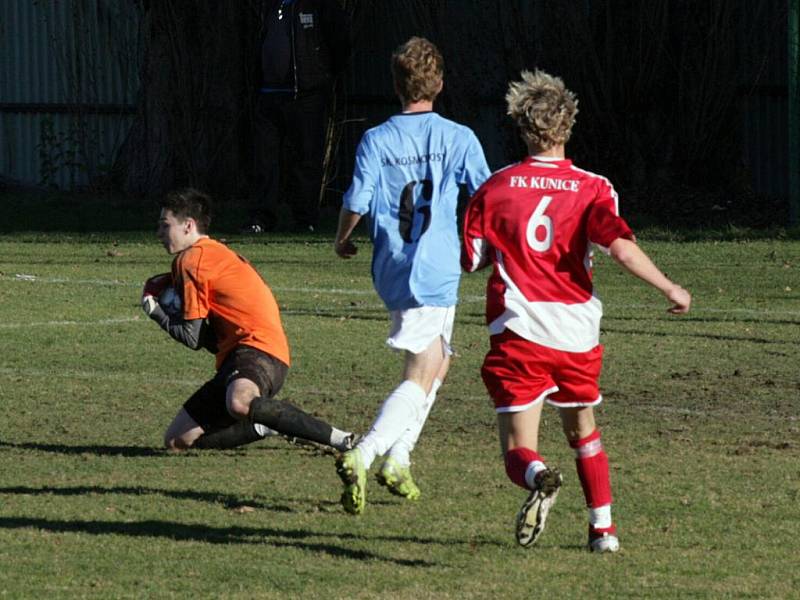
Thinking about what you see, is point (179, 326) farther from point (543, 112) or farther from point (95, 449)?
point (543, 112)

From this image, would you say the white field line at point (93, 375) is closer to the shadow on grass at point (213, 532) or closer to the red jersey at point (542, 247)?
the shadow on grass at point (213, 532)

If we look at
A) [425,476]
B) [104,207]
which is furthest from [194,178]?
[425,476]

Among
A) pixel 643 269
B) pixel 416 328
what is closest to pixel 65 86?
pixel 416 328

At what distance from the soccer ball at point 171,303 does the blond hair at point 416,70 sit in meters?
1.37

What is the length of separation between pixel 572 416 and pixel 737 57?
16001 mm

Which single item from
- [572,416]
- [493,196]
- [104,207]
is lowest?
[104,207]

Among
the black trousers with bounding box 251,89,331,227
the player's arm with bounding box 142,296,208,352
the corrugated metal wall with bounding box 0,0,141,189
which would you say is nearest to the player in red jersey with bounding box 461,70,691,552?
the player's arm with bounding box 142,296,208,352

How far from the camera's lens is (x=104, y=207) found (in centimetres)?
2139

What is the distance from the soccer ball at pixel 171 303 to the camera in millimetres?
7609

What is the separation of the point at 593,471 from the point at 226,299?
2.27 m

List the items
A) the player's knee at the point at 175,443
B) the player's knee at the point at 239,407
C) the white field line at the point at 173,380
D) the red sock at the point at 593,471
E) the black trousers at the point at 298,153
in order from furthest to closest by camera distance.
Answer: the black trousers at the point at 298,153, the white field line at the point at 173,380, the player's knee at the point at 175,443, the player's knee at the point at 239,407, the red sock at the point at 593,471

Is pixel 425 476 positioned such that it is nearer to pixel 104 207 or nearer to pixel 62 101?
pixel 104 207

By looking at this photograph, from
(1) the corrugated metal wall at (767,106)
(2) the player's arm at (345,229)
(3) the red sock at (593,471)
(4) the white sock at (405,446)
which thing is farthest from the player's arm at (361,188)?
(1) the corrugated metal wall at (767,106)

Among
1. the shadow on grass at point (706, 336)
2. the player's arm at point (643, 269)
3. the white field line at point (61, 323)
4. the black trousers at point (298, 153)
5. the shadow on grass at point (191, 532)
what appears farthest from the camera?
the black trousers at point (298, 153)
